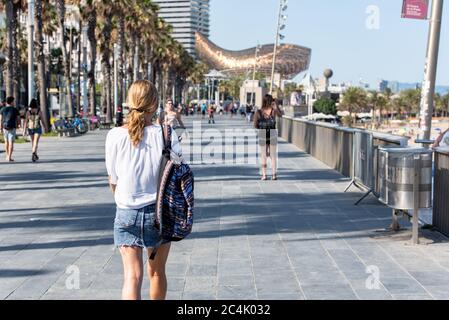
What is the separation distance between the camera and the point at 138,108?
4.44 meters

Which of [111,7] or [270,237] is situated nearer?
[270,237]

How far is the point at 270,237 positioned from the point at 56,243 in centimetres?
242

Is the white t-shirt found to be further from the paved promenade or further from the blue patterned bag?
the paved promenade

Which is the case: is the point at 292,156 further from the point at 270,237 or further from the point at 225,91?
the point at 225,91

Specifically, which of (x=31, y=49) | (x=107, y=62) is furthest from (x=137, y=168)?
(x=107, y=62)

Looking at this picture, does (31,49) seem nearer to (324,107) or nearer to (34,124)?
(34,124)

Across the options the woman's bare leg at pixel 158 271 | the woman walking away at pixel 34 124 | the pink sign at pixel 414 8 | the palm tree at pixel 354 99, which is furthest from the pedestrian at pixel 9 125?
the palm tree at pixel 354 99

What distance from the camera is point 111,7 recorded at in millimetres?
46094

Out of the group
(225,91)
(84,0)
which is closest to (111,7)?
(84,0)

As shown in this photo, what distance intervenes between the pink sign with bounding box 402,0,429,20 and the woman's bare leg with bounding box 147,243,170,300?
24.0 ft

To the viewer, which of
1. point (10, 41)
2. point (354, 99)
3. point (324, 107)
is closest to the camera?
point (10, 41)

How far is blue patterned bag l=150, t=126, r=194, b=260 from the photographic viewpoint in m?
4.46

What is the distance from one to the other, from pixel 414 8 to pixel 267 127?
4651mm

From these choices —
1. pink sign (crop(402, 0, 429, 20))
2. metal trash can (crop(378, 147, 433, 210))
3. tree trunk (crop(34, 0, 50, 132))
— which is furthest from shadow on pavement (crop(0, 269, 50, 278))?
tree trunk (crop(34, 0, 50, 132))
